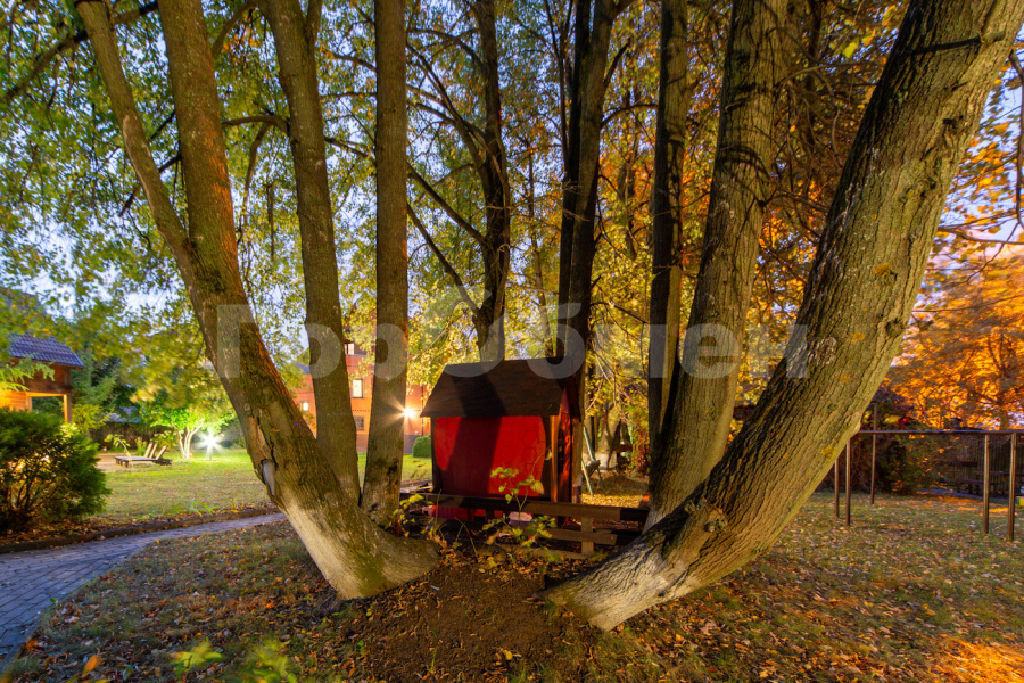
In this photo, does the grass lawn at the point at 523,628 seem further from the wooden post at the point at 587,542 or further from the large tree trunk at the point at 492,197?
the large tree trunk at the point at 492,197

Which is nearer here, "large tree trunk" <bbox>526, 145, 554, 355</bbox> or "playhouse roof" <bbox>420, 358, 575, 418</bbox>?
"playhouse roof" <bbox>420, 358, 575, 418</bbox>

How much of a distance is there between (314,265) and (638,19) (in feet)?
24.8

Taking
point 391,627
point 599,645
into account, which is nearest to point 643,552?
point 599,645

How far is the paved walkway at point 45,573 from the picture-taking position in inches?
159

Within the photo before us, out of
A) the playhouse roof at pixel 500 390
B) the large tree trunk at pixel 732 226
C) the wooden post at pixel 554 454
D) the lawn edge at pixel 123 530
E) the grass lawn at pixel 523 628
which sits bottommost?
the lawn edge at pixel 123 530

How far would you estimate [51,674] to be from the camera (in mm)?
3139

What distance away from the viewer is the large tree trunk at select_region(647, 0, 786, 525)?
151 inches

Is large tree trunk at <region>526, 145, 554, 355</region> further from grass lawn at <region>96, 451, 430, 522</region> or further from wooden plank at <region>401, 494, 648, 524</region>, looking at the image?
grass lawn at <region>96, 451, 430, 522</region>

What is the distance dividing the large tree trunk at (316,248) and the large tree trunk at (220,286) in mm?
563

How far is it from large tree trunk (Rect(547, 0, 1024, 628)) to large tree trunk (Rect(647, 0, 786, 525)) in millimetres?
1184

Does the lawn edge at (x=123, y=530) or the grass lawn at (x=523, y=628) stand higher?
the grass lawn at (x=523, y=628)

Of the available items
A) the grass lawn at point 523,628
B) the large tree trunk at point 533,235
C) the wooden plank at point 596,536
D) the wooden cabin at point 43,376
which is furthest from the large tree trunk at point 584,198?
the wooden cabin at point 43,376

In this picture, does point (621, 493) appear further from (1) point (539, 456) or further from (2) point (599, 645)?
(2) point (599, 645)

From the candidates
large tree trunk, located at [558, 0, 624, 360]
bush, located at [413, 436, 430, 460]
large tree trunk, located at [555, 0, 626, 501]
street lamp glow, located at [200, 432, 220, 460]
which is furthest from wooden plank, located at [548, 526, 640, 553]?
street lamp glow, located at [200, 432, 220, 460]
